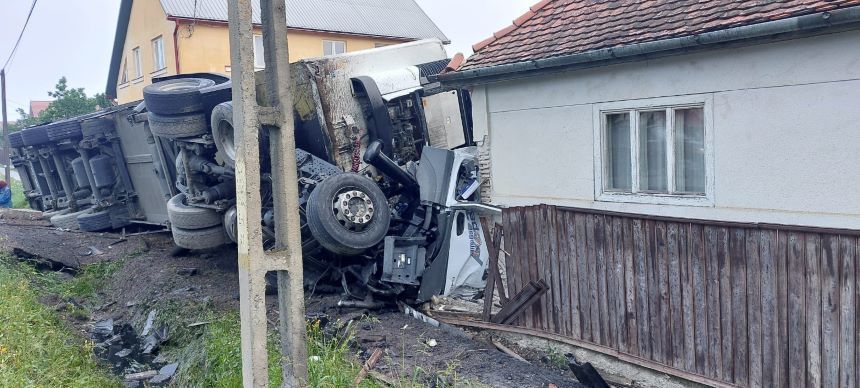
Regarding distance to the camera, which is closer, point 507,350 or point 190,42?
point 507,350

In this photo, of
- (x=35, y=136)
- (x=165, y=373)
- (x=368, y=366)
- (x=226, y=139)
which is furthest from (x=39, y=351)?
(x=35, y=136)

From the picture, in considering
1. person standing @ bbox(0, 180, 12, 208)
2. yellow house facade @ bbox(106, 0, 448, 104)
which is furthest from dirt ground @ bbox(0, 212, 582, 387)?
yellow house facade @ bbox(106, 0, 448, 104)

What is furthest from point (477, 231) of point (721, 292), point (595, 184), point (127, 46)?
point (127, 46)

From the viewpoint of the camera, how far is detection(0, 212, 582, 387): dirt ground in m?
5.65

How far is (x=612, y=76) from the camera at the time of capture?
5.94 metres

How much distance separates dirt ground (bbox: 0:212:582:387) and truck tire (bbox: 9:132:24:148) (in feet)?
6.16

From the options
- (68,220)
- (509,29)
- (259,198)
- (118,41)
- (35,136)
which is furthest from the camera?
(118,41)

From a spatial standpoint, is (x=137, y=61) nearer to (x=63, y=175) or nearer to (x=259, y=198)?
(x=63, y=175)

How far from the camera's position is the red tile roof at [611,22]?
15.8ft

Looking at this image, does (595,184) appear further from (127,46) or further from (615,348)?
(127,46)

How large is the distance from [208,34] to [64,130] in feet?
20.6

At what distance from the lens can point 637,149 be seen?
5.82m

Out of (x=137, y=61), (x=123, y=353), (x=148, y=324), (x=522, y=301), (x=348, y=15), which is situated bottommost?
(x=123, y=353)

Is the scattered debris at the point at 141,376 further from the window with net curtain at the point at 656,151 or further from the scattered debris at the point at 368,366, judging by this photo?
the window with net curtain at the point at 656,151
